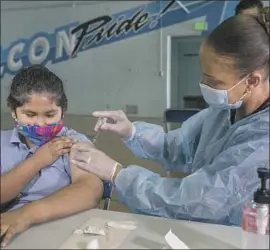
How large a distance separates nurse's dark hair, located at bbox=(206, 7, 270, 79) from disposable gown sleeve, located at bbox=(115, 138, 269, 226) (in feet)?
0.69

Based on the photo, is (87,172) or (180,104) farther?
(180,104)

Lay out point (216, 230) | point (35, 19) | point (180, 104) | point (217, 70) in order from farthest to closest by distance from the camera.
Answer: point (35, 19)
point (180, 104)
point (217, 70)
point (216, 230)

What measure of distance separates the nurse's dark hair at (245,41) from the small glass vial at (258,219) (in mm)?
287

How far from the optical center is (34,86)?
41.0 inches

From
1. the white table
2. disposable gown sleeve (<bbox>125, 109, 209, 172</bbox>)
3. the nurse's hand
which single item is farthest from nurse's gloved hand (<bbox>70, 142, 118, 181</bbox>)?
disposable gown sleeve (<bbox>125, 109, 209, 172</bbox>)

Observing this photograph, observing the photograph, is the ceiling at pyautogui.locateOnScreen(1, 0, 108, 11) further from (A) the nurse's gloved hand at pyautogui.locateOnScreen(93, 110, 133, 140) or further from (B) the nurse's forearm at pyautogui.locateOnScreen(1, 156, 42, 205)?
(B) the nurse's forearm at pyautogui.locateOnScreen(1, 156, 42, 205)

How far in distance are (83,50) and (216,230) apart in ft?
17.3

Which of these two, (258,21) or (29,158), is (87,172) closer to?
(29,158)

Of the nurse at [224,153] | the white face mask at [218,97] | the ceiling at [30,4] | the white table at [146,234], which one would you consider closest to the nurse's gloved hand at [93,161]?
the nurse at [224,153]

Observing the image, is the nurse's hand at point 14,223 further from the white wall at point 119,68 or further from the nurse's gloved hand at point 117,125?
the white wall at point 119,68

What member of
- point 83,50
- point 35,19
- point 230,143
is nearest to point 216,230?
point 230,143

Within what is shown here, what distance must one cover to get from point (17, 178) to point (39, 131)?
14 cm

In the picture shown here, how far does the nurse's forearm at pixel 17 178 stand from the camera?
957 millimetres

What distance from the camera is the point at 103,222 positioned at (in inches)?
40.0
